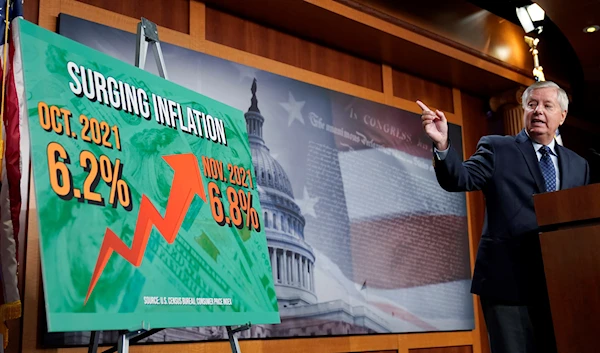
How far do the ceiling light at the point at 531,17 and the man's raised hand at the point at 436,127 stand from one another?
2724 mm

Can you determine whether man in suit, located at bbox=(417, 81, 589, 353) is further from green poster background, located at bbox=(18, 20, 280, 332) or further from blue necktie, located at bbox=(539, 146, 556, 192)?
green poster background, located at bbox=(18, 20, 280, 332)

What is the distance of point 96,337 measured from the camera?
1.90 meters

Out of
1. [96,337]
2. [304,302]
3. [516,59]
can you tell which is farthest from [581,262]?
[516,59]

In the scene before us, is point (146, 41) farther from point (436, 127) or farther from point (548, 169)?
point (548, 169)

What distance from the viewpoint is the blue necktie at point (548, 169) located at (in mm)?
2365

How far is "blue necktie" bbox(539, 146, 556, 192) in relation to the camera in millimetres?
2365

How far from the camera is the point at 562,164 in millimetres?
2383

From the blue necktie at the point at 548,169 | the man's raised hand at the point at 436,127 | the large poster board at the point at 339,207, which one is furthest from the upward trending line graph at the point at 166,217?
the blue necktie at the point at 548,169

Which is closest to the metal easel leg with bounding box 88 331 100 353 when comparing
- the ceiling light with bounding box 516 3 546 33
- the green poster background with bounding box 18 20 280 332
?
the green poster background with bounding box 18 20 280 332

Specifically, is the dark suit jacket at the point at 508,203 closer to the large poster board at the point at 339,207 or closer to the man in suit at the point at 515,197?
the man in suit at the point at 515,197

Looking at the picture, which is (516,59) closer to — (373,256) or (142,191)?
(373,256)

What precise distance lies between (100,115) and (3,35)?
0.54 meters

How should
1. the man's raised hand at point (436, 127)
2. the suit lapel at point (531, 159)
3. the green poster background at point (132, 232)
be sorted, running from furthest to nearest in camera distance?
the suit lapel at point (531, 159) < the man's raised hand at point (436, 127) < the green poster background at point (132, 232)

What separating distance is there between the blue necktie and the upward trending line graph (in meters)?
1.20
